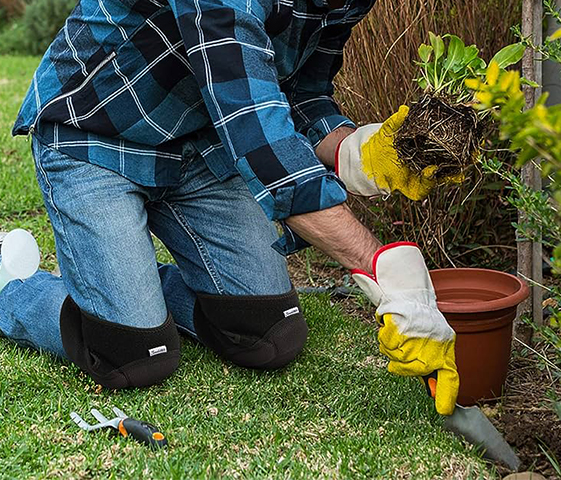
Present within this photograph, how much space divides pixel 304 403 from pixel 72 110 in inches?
40.0

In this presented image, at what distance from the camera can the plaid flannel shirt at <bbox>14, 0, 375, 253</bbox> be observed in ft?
6.15

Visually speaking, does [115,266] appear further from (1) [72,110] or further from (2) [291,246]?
(2) [291,246]

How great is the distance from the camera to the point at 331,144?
251 centimetres

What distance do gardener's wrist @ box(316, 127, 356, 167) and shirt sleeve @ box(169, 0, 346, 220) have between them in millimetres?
597

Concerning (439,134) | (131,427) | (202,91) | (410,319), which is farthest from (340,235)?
(131,427)

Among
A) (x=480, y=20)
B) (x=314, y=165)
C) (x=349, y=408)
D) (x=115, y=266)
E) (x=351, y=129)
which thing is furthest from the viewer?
(x=480, y=20)

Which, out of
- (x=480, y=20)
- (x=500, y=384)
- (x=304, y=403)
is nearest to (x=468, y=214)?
(x=480, y=20)

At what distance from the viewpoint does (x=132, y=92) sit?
227 centimetres

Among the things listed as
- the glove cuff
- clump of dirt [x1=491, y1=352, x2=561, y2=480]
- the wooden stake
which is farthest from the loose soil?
the glove cuff

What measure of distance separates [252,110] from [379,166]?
504mm

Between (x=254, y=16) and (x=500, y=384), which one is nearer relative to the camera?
(x=254, y=16)

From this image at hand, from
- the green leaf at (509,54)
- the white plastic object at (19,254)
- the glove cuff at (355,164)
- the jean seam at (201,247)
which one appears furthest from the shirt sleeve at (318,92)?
the white plastic object at (19,254)

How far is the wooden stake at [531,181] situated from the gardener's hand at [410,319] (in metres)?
0.64

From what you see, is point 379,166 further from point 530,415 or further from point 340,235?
point 530,415
